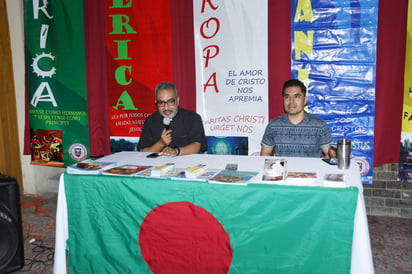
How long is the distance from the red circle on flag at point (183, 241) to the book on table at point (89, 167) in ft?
1.34

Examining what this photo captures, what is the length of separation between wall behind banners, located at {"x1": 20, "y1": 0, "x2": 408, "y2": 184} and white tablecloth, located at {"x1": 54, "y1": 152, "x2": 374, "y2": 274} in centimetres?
114

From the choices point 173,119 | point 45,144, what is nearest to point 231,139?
point 173,119

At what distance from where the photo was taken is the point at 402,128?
3158 millimetres

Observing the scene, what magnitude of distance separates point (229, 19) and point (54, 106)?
6.67 feet

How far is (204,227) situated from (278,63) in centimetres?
185

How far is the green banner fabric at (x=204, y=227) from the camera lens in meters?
1.77

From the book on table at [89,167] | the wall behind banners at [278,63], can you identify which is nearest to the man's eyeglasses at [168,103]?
the wall behind banners at [278,63]

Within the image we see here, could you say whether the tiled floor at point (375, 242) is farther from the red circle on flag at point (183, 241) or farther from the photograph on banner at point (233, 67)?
the photograph on banner at point (233, 67)

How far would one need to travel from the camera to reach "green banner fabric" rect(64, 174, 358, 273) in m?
1.77

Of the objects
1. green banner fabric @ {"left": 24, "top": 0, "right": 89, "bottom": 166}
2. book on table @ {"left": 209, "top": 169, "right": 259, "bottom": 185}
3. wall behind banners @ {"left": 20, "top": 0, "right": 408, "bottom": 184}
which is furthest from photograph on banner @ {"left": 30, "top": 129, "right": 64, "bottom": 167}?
book on table @ {"left": 209, "top": 169, "right": 259, "bottom": 185}

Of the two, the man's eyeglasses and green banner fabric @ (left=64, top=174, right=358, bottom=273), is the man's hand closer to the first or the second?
the man's eyeglasses

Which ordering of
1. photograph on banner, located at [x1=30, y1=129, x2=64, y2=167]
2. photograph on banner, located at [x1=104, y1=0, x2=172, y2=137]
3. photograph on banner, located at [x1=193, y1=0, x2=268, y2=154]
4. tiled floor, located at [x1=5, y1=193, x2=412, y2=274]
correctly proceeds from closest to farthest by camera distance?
tiled floor, located at [x1=5, y1=193, x2=412, y2=274], photograph on banner, located at [x1=193, y1=0, x2=268, y2=154], photograph on banner, located at [x1=104, y1=0, x2=172, y2=137], photograph on banner, located at [x1=30, y1=129, x2=64, y2=167]

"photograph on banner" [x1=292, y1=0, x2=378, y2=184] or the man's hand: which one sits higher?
"photograph on banner" [x1=292, y1=0, x2=378, y2=184]

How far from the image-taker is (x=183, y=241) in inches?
78.2
